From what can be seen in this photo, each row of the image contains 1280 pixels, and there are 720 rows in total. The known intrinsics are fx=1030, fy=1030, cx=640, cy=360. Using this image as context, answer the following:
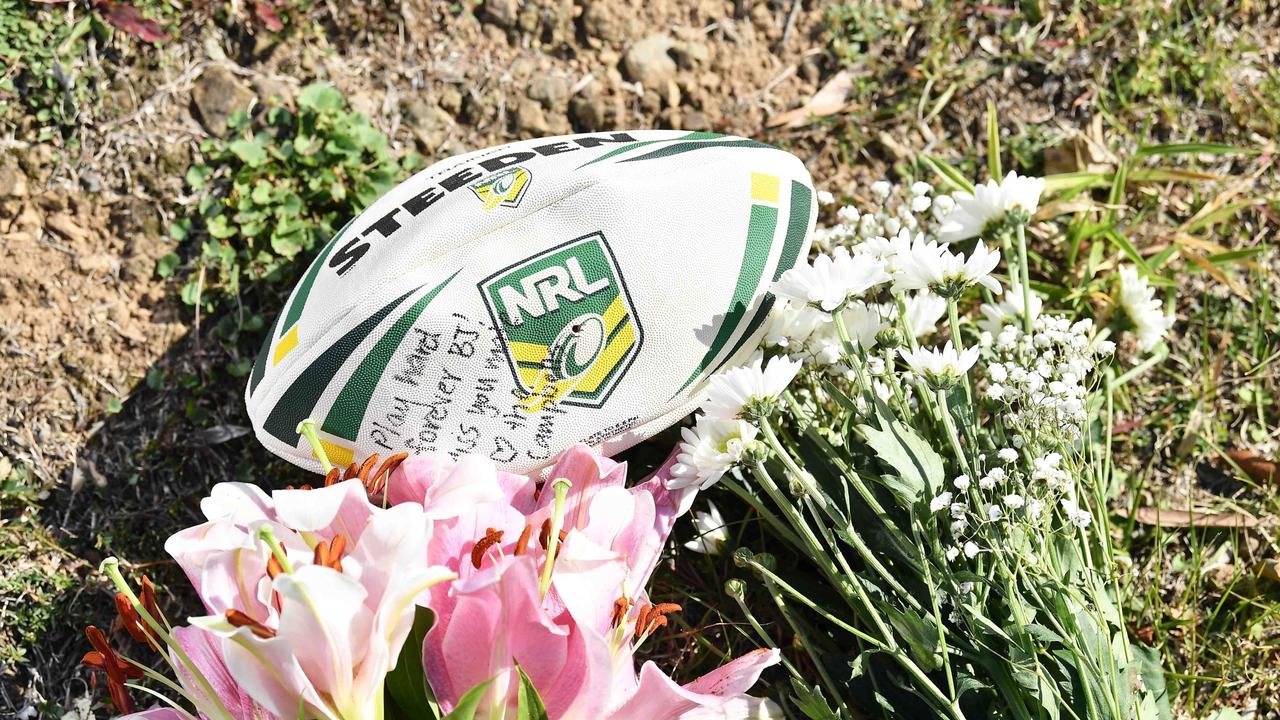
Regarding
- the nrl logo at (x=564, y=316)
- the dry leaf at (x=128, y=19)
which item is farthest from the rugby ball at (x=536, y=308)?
the dry leaf at (x=128, y=19)

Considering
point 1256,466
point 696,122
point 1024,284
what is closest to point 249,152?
point 696,122

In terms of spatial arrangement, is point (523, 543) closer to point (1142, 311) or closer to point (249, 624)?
point (249, 624)

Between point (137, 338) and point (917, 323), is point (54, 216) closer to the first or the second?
point (137, 338)

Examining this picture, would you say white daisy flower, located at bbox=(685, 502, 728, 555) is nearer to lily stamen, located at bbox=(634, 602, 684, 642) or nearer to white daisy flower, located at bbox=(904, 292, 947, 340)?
lily stamen, located at bbox=(634, 602, 684, 642)

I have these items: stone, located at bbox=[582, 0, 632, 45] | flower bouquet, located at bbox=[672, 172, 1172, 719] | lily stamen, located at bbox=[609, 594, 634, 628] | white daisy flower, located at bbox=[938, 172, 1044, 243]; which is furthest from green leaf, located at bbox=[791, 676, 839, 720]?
stone, located at bbox=[582, 0, 632, 45]

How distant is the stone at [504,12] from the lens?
104 inches

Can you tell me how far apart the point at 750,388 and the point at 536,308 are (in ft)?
1.53

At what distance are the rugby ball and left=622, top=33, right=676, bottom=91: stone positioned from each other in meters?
0.66

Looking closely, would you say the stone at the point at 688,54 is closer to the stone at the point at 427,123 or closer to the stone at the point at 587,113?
the stone at the point at 587,113

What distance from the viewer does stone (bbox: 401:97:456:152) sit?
2.56 m

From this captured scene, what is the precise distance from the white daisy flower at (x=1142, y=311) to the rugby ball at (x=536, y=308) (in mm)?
775

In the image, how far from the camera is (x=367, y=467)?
1.76 m

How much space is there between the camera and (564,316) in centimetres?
189

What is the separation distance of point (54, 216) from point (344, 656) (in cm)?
163
